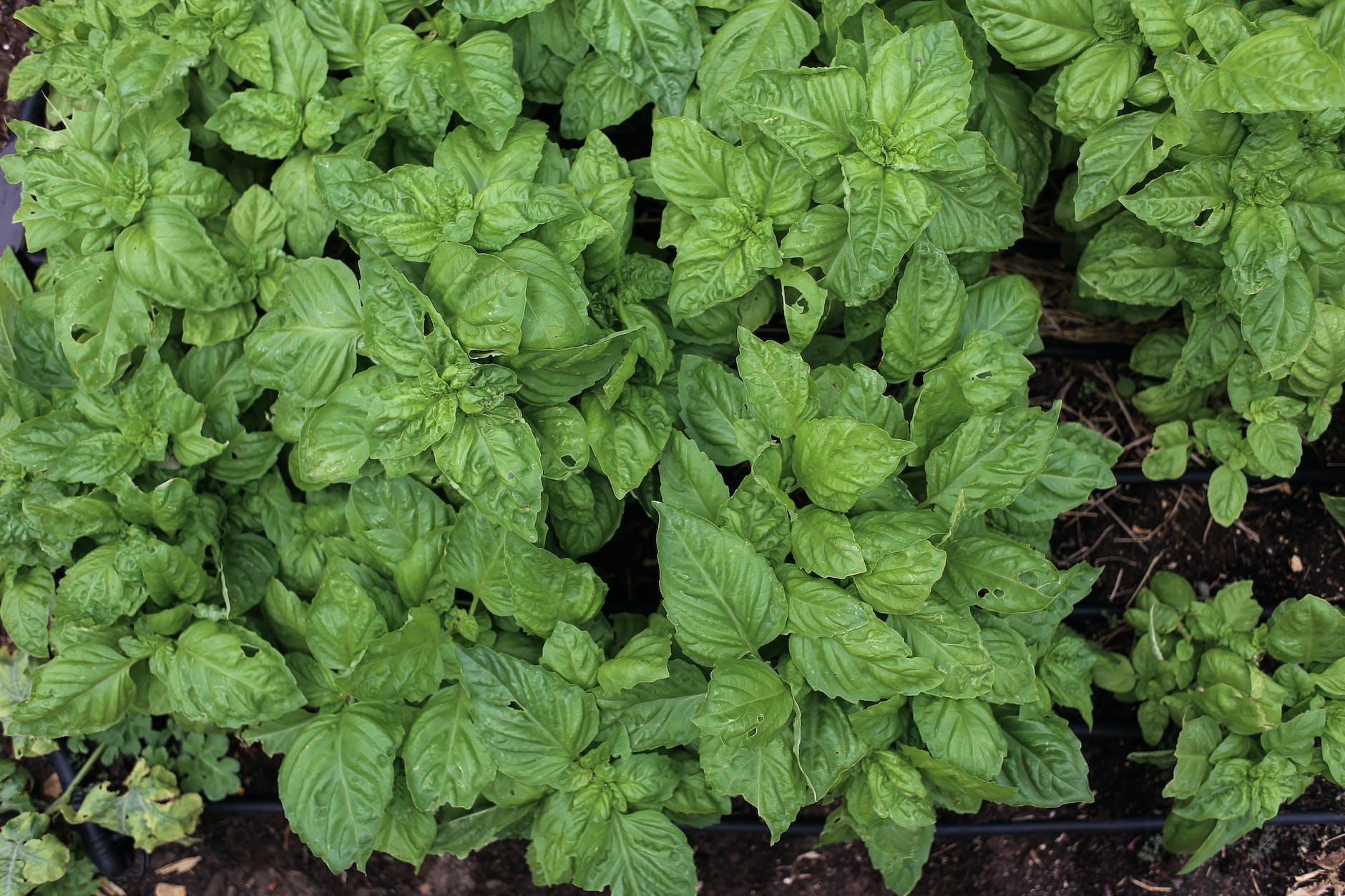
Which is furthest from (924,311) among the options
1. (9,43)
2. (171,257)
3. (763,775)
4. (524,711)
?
(9,43)

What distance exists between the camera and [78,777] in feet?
7.93

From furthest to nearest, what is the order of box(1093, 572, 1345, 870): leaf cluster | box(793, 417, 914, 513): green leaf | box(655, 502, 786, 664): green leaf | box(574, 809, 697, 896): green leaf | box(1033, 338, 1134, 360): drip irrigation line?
1. box(1033, 338, 1134, 360): drip irrigation line
2. box(1093, 572, 1345, 870): leaf cluster
3. box(574, 809, 697, 896): green leaf
4. box(655, 502, 786, 664): green leaf
5. box(793, 417, 914, 513): green leaf

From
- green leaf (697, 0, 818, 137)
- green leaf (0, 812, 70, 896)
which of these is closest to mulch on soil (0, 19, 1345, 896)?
green leaf (0, 812, 70, 896)

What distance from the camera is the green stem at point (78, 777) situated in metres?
2.41

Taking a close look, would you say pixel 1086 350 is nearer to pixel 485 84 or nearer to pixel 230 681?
pixel 485 84

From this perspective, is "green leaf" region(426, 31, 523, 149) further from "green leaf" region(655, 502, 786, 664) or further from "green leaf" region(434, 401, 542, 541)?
"green leaf" region(655, 502, 786, 664)

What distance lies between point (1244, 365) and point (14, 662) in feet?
10.0

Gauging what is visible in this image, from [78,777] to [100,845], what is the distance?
0.19 m

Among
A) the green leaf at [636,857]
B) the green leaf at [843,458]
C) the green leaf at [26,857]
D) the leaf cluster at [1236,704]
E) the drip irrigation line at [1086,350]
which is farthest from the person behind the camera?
the drip irrigation line at [1086,350]

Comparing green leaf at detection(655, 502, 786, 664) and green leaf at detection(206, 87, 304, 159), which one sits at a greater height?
green leaf at detection(206, 87, 304, 159)

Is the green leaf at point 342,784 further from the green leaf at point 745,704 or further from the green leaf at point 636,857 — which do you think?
the green leaf at point 745,704

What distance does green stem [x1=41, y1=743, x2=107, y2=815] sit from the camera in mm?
2414

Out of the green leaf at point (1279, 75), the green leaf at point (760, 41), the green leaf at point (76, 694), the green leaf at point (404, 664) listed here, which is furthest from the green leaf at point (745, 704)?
the green leaf at point (1279, 75)

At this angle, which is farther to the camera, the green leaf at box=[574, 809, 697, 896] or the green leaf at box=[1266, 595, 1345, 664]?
the green leaf at box=[1266, 595, 1345, 664]
